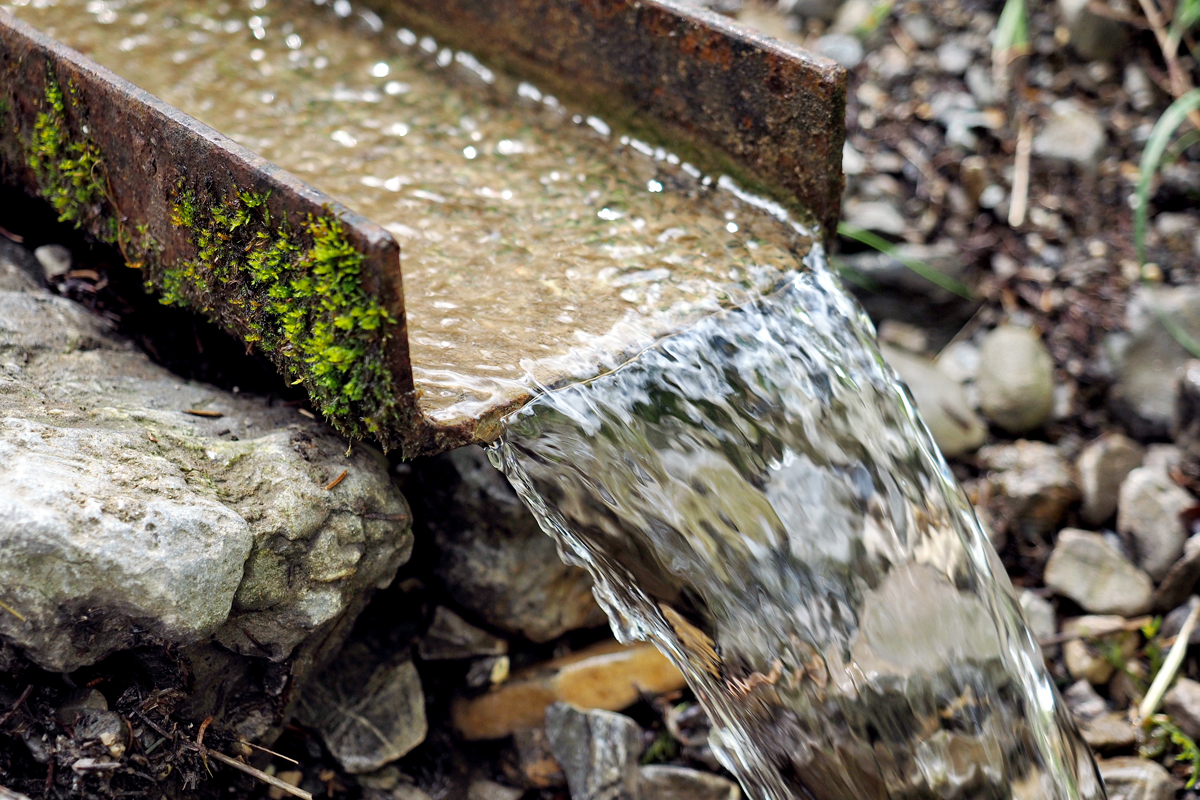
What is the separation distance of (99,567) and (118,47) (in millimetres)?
2296

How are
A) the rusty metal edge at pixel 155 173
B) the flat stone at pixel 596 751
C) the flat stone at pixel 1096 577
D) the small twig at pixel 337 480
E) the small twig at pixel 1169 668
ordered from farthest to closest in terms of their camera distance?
the flat stone at pixel 1096 577 → the small twig at pixel 1169 668 → the flat stone at pixel 596 751 → the small twig at pixel 337 480 → the rusty metal edge at pixel 155 173

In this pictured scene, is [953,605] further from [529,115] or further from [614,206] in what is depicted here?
[529,115]

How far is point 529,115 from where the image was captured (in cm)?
329

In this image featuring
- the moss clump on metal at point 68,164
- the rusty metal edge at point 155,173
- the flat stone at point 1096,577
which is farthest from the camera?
the flat stone at point 1096,577

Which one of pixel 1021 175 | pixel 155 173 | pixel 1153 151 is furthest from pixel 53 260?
pixel 1153 151

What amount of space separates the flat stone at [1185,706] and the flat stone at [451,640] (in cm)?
190

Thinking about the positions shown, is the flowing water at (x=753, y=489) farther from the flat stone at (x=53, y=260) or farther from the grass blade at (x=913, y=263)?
the grass blade at (x=913, y=263)

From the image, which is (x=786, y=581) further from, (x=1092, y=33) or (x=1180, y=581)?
(x=1092, y=33)

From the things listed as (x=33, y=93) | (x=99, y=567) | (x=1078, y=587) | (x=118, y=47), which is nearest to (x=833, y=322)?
(x=1078, y=587)

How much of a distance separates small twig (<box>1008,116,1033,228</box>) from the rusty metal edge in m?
3.07

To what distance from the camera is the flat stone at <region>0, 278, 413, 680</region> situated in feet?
5.83

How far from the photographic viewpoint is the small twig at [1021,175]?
411cm

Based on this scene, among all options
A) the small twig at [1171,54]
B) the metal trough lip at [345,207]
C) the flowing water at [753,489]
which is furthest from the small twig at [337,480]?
the small twig at [1171,54]

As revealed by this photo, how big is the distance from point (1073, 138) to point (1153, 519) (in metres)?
1.81
